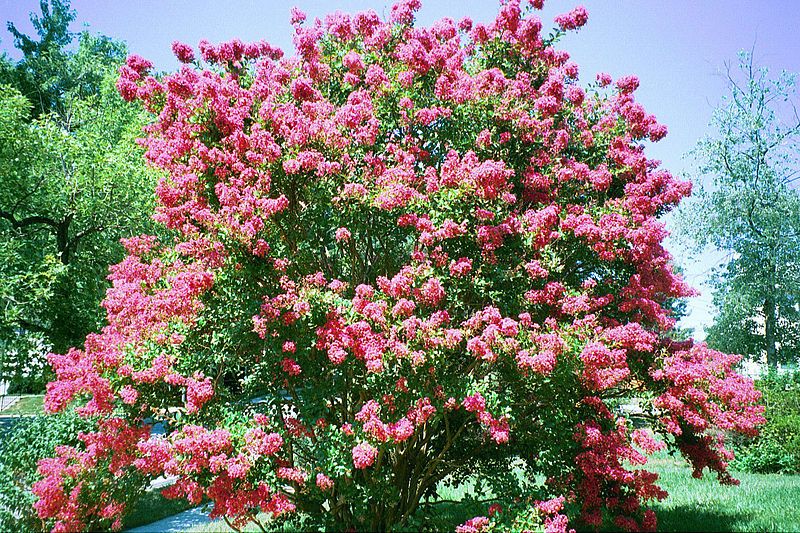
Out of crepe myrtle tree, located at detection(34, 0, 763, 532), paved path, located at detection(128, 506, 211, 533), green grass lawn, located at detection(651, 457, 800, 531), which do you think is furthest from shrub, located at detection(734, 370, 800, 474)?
paved path, located at detection(128, 506, 211, 533)

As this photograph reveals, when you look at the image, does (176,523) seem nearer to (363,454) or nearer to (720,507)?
(363,454)

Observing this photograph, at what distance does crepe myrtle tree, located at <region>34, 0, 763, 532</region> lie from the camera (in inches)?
208

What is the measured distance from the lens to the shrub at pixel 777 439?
12.6m

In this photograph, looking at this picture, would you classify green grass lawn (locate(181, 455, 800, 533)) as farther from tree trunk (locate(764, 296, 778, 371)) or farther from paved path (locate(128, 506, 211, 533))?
tree trunk (locate(764, 296, 778, 371))

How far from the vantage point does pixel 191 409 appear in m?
5.41

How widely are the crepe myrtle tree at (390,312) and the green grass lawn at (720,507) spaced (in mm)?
932

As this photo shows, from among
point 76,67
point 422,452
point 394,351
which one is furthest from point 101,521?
point 76,67

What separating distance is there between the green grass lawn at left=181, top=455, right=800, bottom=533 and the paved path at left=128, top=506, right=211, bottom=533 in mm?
335

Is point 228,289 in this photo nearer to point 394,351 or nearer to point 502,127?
point 394,351

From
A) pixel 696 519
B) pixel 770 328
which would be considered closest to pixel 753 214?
pixel 770 328

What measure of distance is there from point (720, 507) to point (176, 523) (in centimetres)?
911

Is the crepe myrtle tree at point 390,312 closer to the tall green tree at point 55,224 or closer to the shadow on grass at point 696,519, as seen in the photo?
the shadow on grass at point 696,519

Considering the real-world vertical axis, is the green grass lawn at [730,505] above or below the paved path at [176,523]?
below

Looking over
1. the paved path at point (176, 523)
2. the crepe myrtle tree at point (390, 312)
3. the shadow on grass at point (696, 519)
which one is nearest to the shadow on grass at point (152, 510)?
the paved path at point (176, 523)
